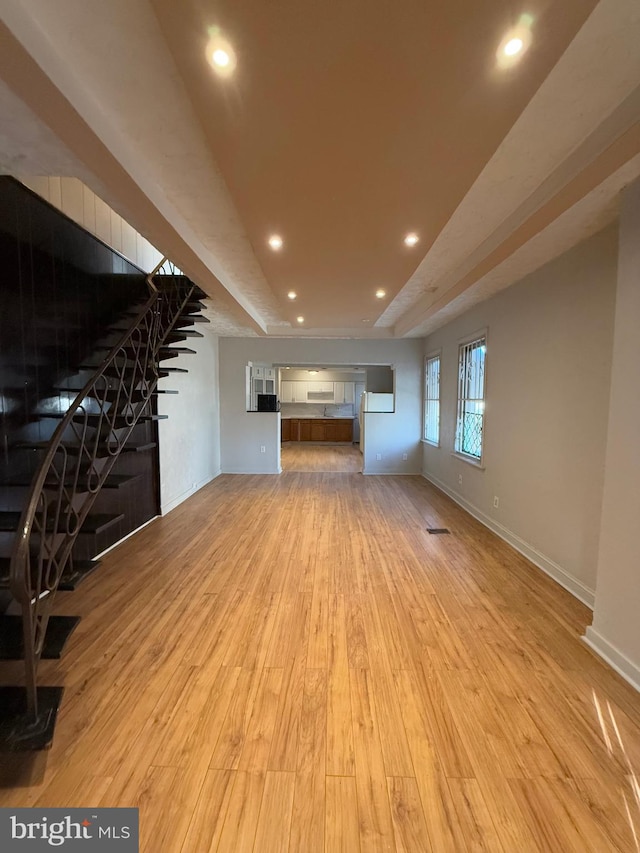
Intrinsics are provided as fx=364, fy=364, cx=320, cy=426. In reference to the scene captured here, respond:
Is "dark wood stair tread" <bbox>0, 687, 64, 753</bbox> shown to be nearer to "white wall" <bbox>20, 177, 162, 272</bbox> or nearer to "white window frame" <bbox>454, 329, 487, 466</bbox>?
"white wall" <bbox>20, 177, 162, 272</bbox>

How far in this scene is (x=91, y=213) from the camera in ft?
10.7

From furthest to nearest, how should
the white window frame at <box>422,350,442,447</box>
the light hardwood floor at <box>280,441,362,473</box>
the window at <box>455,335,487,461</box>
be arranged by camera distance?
the light hardwood floor at <box>280,441,362,473</box> < the white window frame at <box>422,350,442,447</box> < the window at <box>455,335,487,461</box>

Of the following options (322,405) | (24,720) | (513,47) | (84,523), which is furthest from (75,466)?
(322,405)

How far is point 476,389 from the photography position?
473 cm

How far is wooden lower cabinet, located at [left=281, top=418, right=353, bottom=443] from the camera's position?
11.2 m

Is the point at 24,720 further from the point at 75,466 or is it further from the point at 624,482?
the point at 624,482

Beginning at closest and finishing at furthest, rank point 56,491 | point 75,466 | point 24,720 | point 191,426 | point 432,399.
Result: point 24,720
point 56,491
point 75,466
point 191,426
point 432,399

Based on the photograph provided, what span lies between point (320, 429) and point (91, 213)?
856 centimetres

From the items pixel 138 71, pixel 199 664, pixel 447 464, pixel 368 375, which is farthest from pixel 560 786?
pixel 368 375

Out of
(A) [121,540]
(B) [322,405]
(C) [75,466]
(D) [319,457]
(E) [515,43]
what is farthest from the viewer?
(B) [322,405]

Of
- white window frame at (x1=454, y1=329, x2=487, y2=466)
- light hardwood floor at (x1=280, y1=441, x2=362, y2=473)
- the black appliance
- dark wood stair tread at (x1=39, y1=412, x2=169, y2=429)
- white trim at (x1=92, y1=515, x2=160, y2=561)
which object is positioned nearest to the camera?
dark wood stair tread at (x1=39, y1=412, x2=169, y2=429)

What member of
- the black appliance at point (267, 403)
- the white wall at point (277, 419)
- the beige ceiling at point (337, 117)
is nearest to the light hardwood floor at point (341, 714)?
the beige ceiling at point (337, 117)

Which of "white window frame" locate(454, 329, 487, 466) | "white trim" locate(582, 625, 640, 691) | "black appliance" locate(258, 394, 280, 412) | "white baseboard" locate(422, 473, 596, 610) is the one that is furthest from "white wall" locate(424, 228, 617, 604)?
"black appliance" locate(258, 394, 280, 412)

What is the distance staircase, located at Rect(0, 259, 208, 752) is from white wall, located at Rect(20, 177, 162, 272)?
16.0 inches
